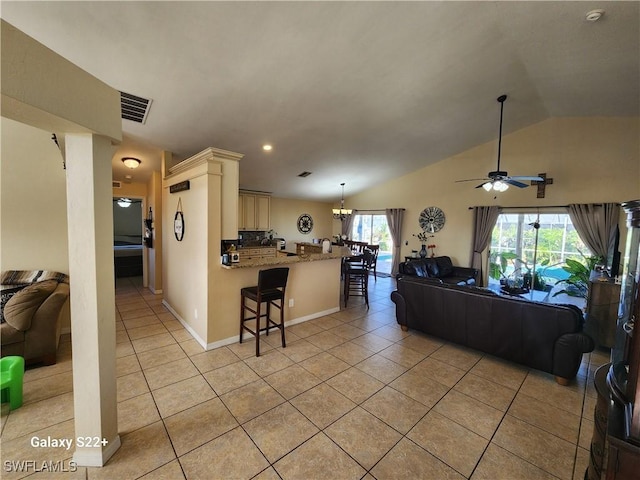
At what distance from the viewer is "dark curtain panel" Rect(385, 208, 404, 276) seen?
770 centimetres

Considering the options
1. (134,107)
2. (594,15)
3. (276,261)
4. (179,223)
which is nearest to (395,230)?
(276,261)

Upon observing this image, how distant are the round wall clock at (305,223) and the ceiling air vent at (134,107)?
5.90 m

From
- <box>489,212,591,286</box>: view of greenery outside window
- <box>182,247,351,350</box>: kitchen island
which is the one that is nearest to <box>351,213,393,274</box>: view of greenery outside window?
<box>489,212,591,286</box>: view of greenery outside window

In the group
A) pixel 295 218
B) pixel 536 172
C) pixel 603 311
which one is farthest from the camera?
pixel 295 218

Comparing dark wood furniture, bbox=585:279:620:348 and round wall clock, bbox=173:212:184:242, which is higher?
round wall clock, bbox=173:212:184:242

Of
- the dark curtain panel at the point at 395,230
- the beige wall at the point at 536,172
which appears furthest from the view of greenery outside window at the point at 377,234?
the beige wall at the point at 536,172

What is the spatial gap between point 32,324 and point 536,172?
827 cm

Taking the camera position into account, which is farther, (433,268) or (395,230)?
(395,230)

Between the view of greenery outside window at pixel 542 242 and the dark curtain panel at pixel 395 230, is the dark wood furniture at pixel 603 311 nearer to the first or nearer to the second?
the view of greenery outside window at pixel 542 242

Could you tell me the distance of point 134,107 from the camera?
3.02m

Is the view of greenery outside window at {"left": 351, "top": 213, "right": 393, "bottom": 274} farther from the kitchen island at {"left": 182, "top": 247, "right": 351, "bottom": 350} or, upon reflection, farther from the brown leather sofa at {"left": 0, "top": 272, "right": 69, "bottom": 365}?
the brown leather sofa at {"left": 0, "top": 272, "right": 69, "bottom": 365}

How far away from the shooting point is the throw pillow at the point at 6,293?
2642mm

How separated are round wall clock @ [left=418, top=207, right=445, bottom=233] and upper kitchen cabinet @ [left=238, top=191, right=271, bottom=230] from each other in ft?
14.5

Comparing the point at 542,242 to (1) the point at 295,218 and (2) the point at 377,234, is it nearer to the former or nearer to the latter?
(2) the point at 377,234
